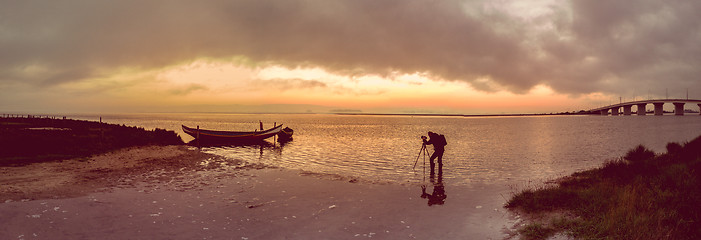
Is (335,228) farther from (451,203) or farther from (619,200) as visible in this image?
(619,200)

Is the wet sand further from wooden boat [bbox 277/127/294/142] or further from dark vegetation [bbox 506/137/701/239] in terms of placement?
wooden boat [bbox 277/127/294/142]

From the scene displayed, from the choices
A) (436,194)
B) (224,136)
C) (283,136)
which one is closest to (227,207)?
(436,194)

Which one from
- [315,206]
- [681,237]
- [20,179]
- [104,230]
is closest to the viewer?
[681,237]

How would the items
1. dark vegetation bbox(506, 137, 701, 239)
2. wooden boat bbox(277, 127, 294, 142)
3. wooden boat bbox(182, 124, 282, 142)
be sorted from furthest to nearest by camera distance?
wooden boat bbox(277, 127, 294, 142) < wooden boat bbox(182, 124, 282, 142) < dark vegetation bbox(506, 137, 701, 239)

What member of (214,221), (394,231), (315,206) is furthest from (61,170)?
(394,231)

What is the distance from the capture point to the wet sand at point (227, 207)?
906 cm

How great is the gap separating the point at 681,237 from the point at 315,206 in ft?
31.2

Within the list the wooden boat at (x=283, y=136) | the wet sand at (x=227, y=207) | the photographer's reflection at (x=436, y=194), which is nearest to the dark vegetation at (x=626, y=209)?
the wet sand at (x=227, y=207)

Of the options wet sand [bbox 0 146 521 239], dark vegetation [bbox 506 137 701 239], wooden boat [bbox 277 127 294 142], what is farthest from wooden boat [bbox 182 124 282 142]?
dark vegetation [bbox 506 137 701 239]

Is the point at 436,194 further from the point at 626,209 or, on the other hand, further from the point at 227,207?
the point at 227,207

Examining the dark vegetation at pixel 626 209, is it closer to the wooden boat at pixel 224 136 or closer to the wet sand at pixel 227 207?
the wet sand at pixel 227 207

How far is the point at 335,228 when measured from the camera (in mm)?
9578

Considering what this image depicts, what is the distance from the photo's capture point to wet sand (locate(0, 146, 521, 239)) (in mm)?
9062

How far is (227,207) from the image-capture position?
11625 mm
